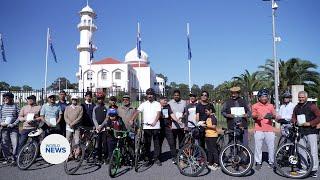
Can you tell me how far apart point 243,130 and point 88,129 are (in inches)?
157

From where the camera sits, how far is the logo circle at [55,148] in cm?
803

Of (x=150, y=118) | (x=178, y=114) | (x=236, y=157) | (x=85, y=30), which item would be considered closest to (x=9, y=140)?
(x=150, y=118)

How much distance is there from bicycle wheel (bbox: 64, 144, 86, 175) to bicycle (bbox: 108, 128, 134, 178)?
81 centimetres

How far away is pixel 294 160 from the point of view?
7.40 metres

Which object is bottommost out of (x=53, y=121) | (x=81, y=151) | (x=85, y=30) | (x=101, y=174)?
(x=101, y=174)

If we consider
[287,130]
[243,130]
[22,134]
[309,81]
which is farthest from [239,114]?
[309,81]

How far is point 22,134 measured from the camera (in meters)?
8.93

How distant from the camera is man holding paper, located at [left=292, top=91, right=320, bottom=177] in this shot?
7375mm

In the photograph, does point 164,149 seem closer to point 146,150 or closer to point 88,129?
point 146,150

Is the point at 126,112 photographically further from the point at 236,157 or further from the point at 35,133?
the point at 236,157

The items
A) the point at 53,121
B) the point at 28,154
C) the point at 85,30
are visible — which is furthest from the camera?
the point at 85,30

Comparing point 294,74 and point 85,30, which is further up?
point 85,30

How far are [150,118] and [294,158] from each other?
3.55 meters

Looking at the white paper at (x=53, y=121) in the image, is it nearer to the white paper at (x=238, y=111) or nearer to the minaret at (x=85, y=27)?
the white paper at (x=238, y=111)
